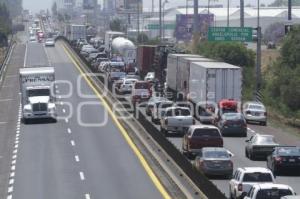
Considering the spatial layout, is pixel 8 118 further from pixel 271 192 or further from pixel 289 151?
pixel 271 192

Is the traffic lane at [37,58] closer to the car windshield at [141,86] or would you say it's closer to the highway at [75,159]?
the car windshield at [141,86]

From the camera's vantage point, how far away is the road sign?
239 feet

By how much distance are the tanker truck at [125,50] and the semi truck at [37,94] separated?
5191cm

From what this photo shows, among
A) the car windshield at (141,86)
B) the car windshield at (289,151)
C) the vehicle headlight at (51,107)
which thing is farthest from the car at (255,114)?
the car windshield at (289,151)

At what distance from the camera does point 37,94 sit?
55688mm

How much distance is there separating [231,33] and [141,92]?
32.2ft

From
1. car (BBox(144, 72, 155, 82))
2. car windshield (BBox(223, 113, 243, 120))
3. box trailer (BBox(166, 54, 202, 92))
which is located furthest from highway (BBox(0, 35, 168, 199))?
car (BBox(144, 72, 155, 82))

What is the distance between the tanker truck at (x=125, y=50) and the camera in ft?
371

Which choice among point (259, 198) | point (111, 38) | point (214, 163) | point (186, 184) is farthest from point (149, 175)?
point (111, 38)

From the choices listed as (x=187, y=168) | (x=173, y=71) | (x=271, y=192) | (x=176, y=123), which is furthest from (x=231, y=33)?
(x=271, y=192)

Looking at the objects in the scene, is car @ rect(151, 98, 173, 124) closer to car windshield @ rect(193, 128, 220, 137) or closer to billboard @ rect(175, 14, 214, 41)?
car windshield @ rect(193, 128, 220, 137)

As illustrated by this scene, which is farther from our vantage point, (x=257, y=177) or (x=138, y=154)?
(x=138, y=154)

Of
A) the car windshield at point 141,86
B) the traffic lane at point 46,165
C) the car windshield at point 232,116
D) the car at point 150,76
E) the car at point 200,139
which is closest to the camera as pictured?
the traffic lane at point 46,165

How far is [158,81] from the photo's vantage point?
82500 mm
